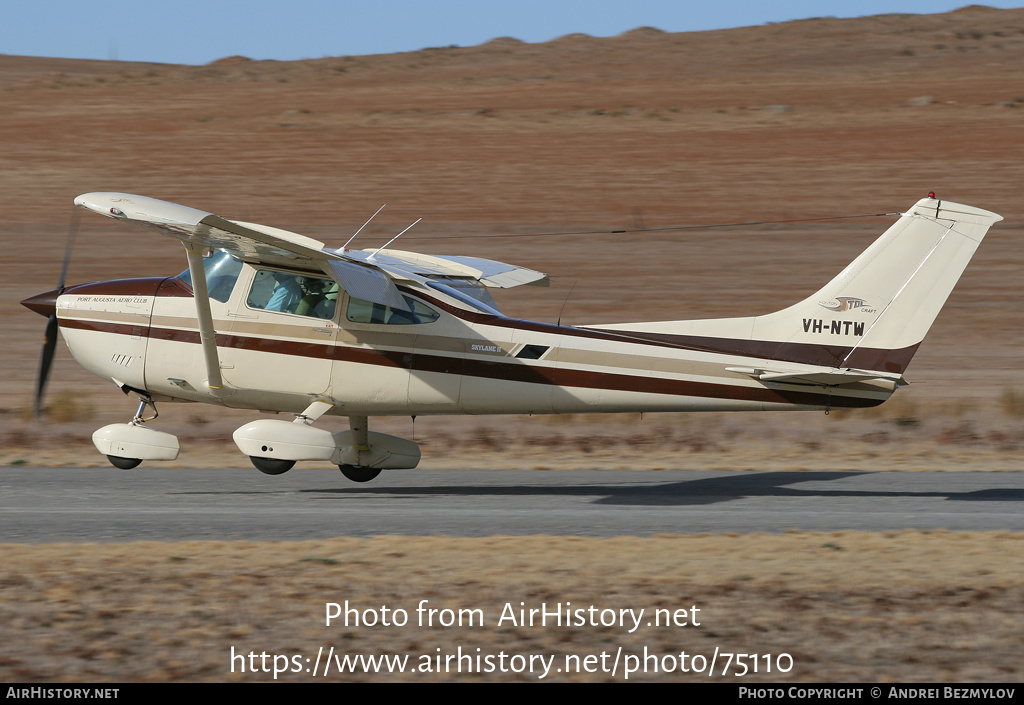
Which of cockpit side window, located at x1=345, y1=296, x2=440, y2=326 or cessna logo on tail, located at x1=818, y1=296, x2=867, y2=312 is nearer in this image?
cessna logo on tail, located at x1=818, y1=296, x2=867, y2=312

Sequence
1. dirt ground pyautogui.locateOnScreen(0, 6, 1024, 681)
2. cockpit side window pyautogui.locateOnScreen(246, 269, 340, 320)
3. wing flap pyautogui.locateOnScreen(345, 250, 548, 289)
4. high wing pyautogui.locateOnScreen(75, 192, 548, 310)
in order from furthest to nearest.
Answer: wing flap pyautogui.locateOnScreen(345, 250, 548, 289) → cockpit side window pyautogui.locateOnScreen(246, 269, 340, 320) → high wing pyautogui.locateOnScreen(75, 192, 548, 310) → dirt ground pyautogui.locateOnScreen(0, 6, 1024, 681)

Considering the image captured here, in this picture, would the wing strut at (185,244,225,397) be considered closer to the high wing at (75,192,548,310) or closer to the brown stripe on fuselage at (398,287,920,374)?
the high wing at (75,192,548,310)

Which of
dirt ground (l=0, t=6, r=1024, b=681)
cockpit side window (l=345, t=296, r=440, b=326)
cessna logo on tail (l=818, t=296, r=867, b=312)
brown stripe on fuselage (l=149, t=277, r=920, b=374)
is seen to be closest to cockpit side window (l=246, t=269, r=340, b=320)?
cockpit side window (l=345, t=296, r=440, b=326)

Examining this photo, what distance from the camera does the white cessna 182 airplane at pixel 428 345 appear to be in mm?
11328

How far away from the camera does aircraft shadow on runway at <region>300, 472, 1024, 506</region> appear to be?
39.2 feet

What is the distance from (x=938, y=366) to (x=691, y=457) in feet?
28.4

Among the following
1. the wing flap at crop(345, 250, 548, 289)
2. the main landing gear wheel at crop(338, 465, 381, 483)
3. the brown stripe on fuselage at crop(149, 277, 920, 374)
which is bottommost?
the main landing gear wheel at crop(338, 465, 381, 483)

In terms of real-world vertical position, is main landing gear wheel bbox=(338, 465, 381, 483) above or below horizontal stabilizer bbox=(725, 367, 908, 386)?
below

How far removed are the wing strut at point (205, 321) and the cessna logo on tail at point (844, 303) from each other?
6.38m

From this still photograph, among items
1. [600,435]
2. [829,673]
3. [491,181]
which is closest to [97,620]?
[829,673]

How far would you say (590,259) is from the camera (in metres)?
28.0

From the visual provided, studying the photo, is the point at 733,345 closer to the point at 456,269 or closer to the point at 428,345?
the point at 428,345

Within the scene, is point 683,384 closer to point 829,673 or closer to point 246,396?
point 246,396

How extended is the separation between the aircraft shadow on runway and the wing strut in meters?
1.77
